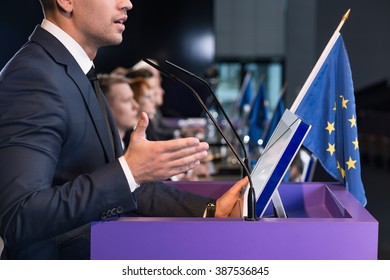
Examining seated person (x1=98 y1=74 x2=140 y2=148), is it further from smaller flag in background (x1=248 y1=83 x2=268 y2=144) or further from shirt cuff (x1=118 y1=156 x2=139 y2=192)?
shirt cuff (x1=118 y1=156 x2=139 y2=192)

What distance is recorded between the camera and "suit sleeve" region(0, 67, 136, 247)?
5.08ft

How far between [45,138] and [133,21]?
9.64m

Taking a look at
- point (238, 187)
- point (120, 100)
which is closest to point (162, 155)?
point (238, 187)

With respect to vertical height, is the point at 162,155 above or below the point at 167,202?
above

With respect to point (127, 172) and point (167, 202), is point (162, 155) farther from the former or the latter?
point (167, 202)

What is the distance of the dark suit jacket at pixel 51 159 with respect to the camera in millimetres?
1553

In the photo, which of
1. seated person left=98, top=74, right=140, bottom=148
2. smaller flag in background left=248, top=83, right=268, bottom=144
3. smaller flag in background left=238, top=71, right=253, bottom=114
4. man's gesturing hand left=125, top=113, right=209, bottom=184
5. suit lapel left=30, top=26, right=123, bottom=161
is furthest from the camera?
smaller flag in background left=238, top=71, right=253, bottom=114

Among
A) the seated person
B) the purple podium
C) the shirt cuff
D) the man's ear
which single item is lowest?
the purple podium

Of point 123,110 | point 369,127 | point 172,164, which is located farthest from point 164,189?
point 369,127

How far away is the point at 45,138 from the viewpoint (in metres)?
1.61

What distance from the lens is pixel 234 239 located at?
5.29ft

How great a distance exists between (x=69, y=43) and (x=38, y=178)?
0.45 m

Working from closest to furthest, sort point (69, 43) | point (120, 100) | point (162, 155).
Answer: point (162, 155), point (69, 43), point (120, 100)

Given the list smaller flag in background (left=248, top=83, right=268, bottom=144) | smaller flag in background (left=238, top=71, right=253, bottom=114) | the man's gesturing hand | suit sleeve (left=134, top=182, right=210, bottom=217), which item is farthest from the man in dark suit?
smaller flag in background (left=238, top=71, right=253, bottom=114)
